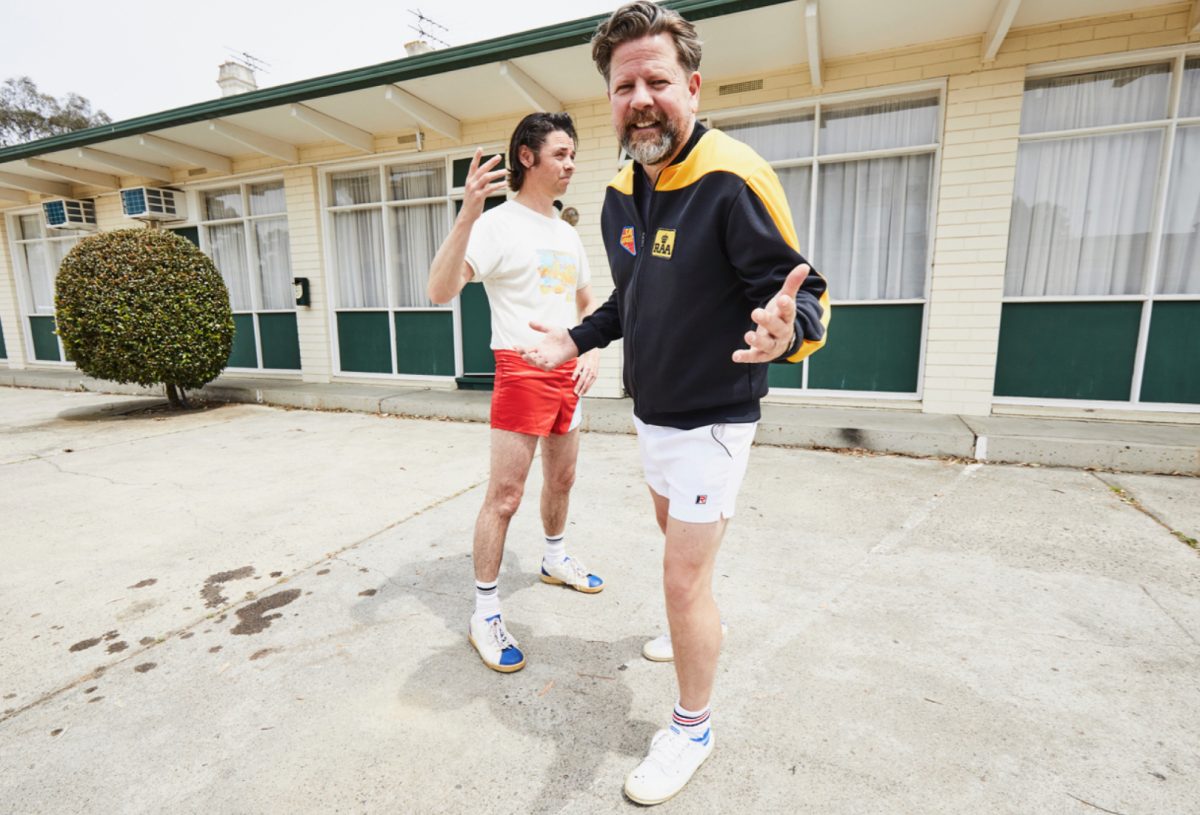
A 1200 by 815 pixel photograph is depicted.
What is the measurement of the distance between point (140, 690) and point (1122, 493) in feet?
18.5

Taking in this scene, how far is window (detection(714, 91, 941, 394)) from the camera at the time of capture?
599 cm

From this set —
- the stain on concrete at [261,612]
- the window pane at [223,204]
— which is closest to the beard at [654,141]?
the stain on concrete at [261,612]

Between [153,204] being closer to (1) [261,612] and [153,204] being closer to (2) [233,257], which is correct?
(2) [233,257]

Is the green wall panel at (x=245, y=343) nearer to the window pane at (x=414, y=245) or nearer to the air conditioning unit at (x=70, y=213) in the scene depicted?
the window pane at (x=414, y=245)

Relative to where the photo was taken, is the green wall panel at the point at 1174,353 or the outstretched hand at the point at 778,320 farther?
the green wall panel at the point at 1174,353

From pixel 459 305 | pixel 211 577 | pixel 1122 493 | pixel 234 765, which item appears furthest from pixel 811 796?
pixel 459 305

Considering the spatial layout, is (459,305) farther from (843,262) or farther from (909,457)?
(909,457)

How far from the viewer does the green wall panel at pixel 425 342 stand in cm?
831

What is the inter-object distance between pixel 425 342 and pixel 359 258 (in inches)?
66.6

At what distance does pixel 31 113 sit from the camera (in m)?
36.2

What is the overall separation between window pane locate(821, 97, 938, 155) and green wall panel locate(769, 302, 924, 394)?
63.5 inches

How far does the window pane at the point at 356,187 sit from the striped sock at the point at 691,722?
8.51 meters

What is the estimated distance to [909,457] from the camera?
5164mm

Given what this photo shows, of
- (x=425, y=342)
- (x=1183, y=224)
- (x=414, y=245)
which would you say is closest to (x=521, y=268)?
(x=1183, y=224)
